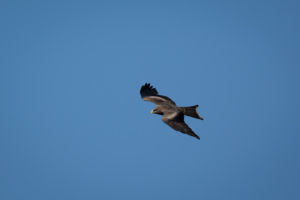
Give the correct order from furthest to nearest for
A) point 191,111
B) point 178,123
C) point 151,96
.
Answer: point 151,96 → point 191,111 → point 178,123

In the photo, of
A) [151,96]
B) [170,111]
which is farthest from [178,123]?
[151,96]

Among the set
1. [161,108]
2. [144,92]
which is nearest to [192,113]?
[161,108]

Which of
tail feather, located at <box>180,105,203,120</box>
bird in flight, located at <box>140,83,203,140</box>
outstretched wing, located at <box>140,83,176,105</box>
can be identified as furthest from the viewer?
outstretched wing, located at <box>140,83,176,105</box>

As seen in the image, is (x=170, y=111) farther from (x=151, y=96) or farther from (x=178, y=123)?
(x=151, y=96)

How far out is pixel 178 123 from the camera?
18.5 meters

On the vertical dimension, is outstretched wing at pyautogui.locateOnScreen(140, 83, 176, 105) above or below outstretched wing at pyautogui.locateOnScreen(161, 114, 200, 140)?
above

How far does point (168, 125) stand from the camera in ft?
60.3

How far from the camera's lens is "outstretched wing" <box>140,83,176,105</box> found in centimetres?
2295

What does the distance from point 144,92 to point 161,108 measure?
4.04m

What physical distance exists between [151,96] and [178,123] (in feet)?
19.2

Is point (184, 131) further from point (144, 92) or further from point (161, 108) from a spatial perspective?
point (144, 92)

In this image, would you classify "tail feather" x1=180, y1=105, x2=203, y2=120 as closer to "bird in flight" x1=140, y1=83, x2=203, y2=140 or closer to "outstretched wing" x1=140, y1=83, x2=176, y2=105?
"bird in flight" x1=140, y1=83, x2=203, y2=140


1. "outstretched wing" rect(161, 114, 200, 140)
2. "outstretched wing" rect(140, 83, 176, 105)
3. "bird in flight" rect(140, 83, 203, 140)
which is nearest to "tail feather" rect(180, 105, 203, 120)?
"bird in flight" rect(140, 83, 203, 140)

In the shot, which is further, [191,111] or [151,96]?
[151,96]
